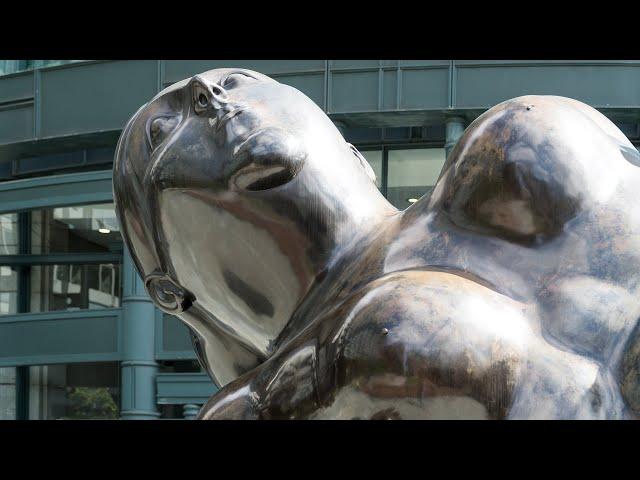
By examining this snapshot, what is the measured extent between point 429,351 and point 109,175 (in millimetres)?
16516

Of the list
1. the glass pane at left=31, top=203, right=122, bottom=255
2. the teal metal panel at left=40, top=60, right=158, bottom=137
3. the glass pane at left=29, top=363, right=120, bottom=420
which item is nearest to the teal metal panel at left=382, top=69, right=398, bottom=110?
the teal metal panel at left=40, top=60, right=158, bottom=137

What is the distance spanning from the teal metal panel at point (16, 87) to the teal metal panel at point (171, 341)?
429 cm

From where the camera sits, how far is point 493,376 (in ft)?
7.23

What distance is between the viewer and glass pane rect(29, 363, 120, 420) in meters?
19.9

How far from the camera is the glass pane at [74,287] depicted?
20.5 meters

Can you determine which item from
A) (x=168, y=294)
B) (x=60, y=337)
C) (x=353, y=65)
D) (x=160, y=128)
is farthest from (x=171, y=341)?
(x=160, y=128)

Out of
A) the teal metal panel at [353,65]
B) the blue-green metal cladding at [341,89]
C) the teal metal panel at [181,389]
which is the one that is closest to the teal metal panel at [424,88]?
the blue-green metal cladding at [341,89]

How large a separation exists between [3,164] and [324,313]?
19331 millimetres

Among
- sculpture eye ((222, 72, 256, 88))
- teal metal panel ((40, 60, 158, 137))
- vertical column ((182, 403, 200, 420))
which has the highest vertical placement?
teal metal panel ((40, 60, 158, 137))

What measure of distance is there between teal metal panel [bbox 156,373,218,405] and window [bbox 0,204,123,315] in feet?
11.3

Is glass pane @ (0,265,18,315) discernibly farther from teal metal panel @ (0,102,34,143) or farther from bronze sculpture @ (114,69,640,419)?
bronze sculpture @ (114,69,640,419)
